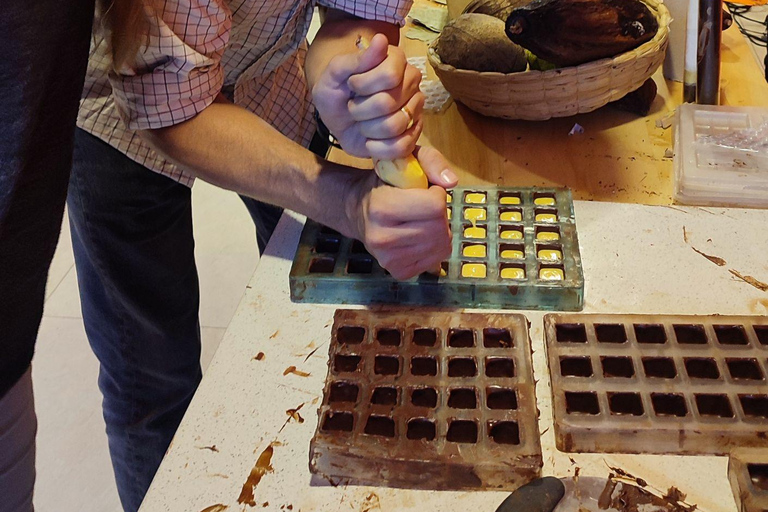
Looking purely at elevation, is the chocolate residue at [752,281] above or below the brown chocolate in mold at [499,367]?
below

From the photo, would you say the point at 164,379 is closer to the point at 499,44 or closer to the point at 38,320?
the point at 38,320

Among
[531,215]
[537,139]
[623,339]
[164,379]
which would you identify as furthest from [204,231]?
[623,339]

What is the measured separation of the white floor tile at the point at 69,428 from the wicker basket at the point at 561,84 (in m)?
1.04

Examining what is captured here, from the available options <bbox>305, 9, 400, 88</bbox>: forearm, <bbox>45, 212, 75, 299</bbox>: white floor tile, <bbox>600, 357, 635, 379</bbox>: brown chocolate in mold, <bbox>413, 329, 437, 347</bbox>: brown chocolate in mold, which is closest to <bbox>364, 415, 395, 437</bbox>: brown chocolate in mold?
<bbox>413, 329, 437, 347</bbox>: brown chocolate in mold

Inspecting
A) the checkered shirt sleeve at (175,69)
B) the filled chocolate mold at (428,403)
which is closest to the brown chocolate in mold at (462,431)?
the filled chocolate mold at (428,403)

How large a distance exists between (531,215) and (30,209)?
1.75ft

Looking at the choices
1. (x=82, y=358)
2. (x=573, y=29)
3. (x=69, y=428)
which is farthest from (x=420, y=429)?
(x=82, y=358)

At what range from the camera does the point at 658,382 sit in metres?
0.61

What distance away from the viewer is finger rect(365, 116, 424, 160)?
64 cm

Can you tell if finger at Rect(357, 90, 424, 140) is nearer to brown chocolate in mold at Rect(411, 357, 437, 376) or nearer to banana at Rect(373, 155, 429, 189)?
banana at Rect(373, 155, 429, 189)

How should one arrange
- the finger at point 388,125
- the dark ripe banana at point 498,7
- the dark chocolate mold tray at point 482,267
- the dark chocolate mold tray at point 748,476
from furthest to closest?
1. the dark ripe banana at point 498,7
2. the dark chocolate mold tray at point 482,267
3. the finger at point 388,125
4. the dark chocolate mold tray at point 748,476

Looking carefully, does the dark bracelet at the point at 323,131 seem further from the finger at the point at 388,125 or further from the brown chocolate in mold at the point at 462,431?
the brown chocolate in mold at the point at 462,431

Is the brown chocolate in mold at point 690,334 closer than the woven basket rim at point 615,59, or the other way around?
the brown chocolate in mold at point 690,334

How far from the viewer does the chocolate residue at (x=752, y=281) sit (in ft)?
2.42
